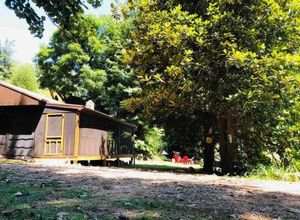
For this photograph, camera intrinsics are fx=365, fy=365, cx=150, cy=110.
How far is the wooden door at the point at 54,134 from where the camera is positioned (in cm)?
1816

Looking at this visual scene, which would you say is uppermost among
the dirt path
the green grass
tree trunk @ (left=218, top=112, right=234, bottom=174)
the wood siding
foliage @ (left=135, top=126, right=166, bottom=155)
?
the wood siding

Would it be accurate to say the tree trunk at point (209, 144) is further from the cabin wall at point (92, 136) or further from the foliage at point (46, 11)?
the foliage at point (46, 11)

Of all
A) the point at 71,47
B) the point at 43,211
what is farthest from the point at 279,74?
the point at 71,47

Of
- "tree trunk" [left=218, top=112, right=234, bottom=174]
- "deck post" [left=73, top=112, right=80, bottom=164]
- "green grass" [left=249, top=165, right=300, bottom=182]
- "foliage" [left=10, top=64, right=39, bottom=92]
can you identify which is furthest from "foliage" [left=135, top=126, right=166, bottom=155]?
"foliage" [left=10, top=64, right=39, bottom=92]

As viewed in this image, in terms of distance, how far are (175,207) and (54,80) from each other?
3657cm

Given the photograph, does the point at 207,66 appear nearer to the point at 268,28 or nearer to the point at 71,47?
the point at 268,28

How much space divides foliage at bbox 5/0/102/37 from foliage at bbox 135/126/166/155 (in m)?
26.6

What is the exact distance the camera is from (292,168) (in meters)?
13.0

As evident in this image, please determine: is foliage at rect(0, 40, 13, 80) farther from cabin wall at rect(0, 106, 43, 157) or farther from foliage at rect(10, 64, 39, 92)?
cabin wall at rect(0, 106, 43, 157)

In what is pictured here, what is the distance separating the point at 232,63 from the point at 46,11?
256 inches

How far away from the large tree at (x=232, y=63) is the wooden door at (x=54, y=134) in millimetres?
5676

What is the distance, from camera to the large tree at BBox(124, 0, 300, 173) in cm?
1219

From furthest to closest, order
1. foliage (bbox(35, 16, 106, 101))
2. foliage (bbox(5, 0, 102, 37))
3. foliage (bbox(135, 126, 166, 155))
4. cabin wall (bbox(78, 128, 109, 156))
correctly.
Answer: foliage (bbox(35, 16, 106, 101)) < foliage (bbox(135, 126, 166, 155)) < cabin wall (bbox(78, 128, 109, 156)) < foliage (bbox(5, 0, 102, 37))

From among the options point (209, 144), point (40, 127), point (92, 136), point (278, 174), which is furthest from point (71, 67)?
point (278, 174)
